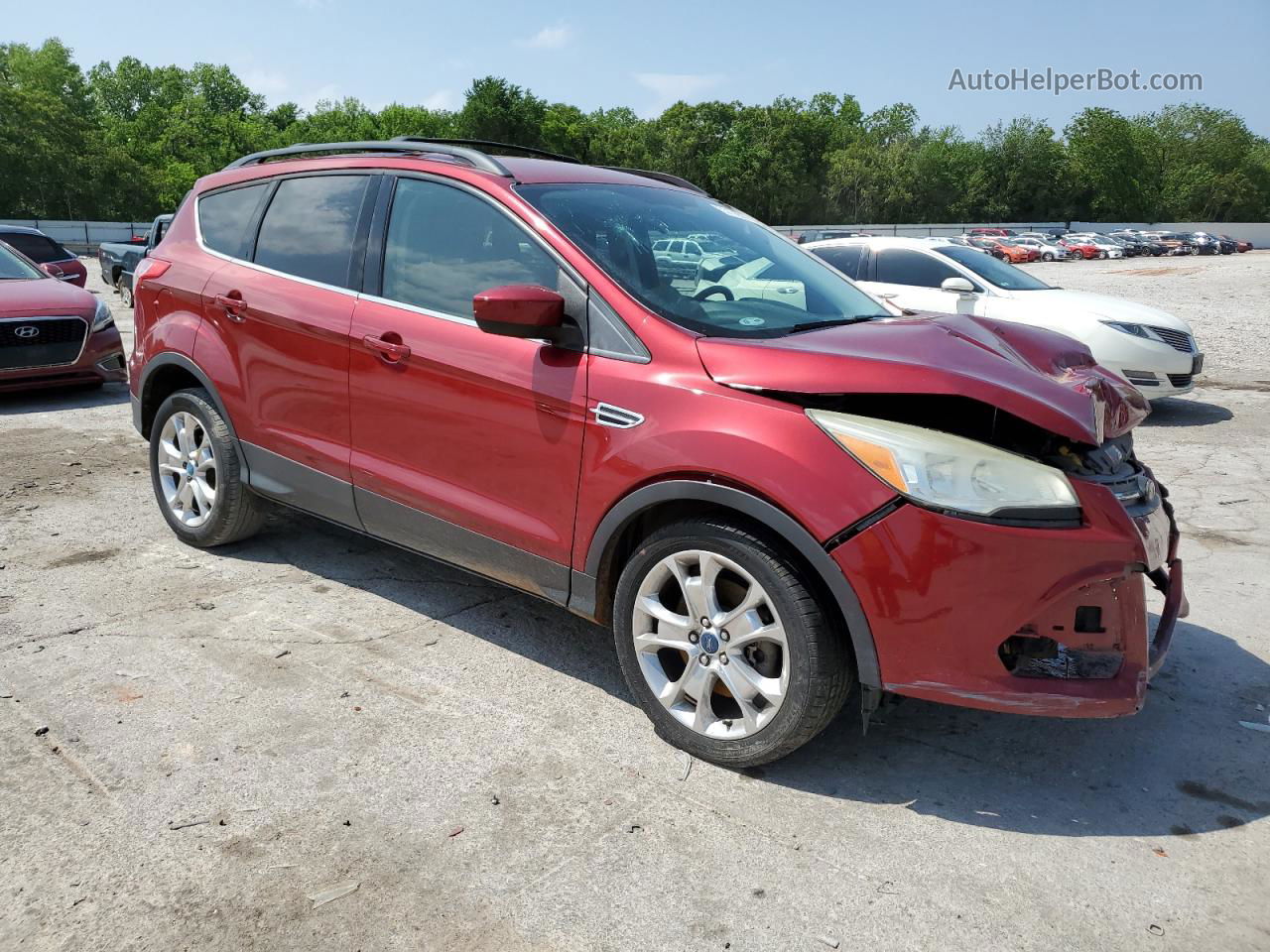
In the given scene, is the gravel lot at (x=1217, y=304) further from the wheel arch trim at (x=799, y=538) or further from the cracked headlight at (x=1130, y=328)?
the wheel arch trim at (x=799, y=538)

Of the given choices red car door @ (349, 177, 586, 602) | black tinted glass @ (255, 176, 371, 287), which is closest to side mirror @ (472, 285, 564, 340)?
red car door @ (349, 177, 586, 602)

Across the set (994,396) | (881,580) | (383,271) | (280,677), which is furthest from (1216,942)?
(383,271)

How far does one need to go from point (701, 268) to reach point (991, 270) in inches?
309

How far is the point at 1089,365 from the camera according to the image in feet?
11.5

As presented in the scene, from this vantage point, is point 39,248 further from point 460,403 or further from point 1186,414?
point 1186,414

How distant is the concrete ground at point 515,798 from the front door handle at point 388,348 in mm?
1141

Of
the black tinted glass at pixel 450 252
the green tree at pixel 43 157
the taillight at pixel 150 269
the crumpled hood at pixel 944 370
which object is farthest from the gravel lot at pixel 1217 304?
the green tree at pixel 43 157

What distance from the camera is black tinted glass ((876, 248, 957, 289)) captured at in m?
10.4

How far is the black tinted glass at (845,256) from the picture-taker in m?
10.9

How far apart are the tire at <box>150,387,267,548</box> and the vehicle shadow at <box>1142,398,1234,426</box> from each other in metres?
7.72

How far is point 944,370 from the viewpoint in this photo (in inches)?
113

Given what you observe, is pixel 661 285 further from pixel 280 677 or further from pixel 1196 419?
pixel 1196 419

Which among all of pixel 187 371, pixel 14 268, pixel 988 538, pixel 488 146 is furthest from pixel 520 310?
pixel 14 268

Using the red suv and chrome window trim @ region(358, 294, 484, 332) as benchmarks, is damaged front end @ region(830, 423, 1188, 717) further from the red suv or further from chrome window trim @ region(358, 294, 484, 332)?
chrome window trim @ region(358, 294, 484, 332)
